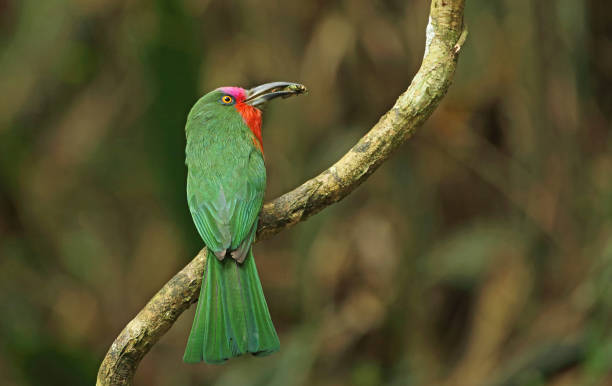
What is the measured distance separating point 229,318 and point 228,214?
15.7 inches

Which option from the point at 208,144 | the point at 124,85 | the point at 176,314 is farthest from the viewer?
the point at 124,85

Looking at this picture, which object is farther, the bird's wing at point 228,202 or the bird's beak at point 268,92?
the bird's beak at point 268,92

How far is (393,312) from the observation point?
461 centimetres

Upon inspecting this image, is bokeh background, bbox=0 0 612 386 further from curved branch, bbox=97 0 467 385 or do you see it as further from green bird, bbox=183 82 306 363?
curved branch, bbox=97 0 467 385

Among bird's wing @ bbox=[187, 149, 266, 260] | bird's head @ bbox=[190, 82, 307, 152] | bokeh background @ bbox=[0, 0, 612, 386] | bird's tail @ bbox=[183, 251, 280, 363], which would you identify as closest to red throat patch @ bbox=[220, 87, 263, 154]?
bird's head @ bbox=[190, 82, 307, 152]

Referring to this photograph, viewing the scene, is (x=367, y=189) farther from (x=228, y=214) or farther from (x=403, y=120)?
(x=403, y=120)

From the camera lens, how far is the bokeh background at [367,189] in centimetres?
450

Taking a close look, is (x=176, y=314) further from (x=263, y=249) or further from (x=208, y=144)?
(x=263, y=249)

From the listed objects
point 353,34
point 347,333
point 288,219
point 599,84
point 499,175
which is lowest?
point 347,333

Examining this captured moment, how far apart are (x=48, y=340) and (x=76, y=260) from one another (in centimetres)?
230

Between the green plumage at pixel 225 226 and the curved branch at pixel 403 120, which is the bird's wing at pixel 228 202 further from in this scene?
the curved branch at pixel 403 120

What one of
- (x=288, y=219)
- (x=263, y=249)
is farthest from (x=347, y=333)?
(x=288, y=219)

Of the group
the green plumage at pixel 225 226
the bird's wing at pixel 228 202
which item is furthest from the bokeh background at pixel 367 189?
the bird's wing at pixel 228 202

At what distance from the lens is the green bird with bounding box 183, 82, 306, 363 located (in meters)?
2.14
